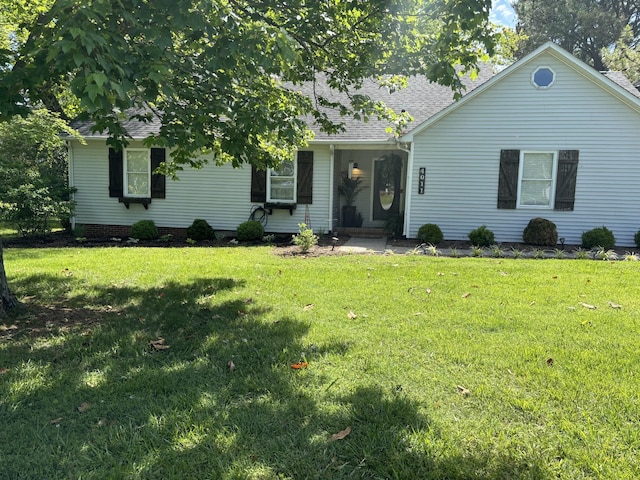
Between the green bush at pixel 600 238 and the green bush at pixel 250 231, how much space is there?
8.14m

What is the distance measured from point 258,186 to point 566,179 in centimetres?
811

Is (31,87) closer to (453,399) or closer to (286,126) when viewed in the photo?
(286,126)

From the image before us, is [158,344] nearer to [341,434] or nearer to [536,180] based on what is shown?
[341,434]

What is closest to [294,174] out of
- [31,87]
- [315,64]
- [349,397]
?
[315,64]

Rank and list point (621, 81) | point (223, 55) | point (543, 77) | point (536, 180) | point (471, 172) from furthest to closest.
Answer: point (621, 81) → point (471, 172) → point (536, 180) → point (543, 77) → point (223, 55)

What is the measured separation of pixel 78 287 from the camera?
600 centimetres

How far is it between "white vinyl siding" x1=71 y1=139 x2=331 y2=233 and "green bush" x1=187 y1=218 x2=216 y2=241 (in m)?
0.71

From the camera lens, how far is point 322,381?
3201 millimetres

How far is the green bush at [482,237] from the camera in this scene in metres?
10.7

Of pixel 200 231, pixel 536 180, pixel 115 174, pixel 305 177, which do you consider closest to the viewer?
pixel 536 180

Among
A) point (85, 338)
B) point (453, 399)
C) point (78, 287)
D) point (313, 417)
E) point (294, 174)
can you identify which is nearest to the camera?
point (313, 417)

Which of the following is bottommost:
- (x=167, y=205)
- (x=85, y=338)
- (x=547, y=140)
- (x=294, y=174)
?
(x=85, y=338)

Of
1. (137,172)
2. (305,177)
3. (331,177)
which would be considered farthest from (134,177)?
(331,177)

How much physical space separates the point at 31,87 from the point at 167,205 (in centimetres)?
918
